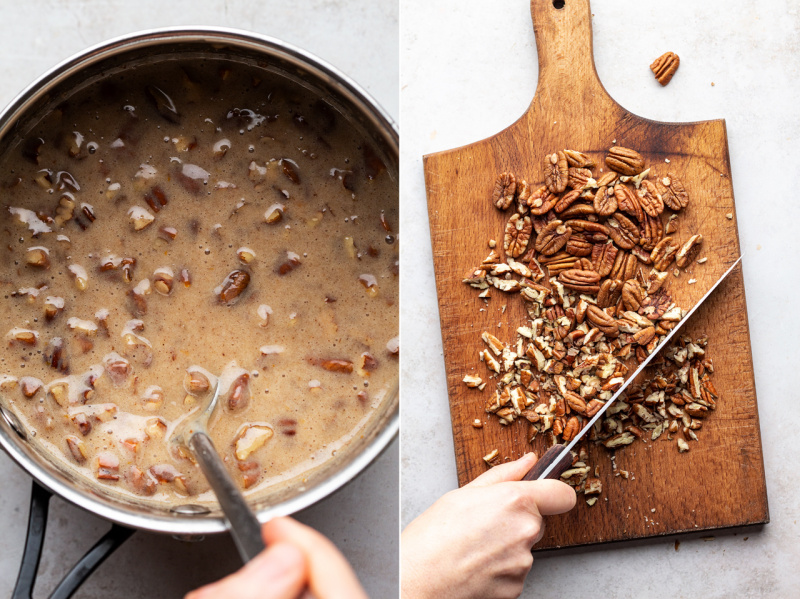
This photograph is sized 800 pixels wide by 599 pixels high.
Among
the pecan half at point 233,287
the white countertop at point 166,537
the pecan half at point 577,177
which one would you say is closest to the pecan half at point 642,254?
the pecan half at point 577,177

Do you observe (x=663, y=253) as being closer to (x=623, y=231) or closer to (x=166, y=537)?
(x=623, y=231)

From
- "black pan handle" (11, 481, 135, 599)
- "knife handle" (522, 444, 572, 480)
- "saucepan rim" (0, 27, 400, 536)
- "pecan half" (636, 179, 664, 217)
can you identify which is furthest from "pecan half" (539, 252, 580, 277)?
"black pan handle" (11, 481, 135, 599)

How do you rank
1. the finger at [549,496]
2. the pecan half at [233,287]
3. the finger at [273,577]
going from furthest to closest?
1. the finger at [549,496]
2. the pecan half at [233,287]
3. the finger at [273,577]

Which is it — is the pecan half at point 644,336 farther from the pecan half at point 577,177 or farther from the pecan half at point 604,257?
the pecan half at point 577,177

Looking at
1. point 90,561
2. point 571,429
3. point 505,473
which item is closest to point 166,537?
point 90,561

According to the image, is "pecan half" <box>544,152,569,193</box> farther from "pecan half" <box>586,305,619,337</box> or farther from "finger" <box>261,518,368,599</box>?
"finger" <box>261,518,368,599</box>

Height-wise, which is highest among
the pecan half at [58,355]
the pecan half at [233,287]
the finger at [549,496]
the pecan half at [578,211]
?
the pecan half at [578,211]

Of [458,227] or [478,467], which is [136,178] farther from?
[478,467]
